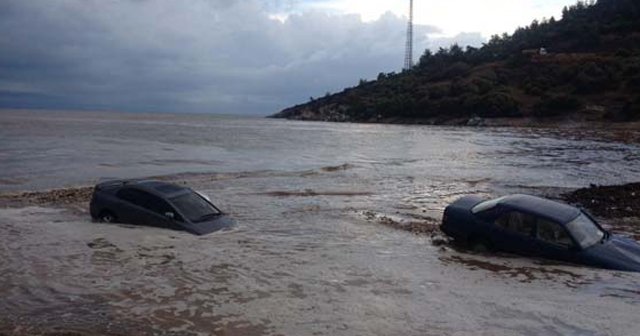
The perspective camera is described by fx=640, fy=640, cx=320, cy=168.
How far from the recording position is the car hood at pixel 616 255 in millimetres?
12547

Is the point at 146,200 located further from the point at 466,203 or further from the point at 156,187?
the point at 466,203

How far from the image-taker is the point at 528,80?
104 meters

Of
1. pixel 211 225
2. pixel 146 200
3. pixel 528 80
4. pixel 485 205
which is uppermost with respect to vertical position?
pixel 528 80

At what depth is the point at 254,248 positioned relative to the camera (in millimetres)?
14148

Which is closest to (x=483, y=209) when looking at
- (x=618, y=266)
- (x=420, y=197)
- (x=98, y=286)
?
(x=618, y=266)

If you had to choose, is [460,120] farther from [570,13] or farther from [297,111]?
[297,111]

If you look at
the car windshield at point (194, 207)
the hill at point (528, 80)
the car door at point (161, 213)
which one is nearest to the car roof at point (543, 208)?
the car windshield at point (194, 207)

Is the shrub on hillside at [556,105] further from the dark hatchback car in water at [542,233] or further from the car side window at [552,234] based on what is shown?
the car side window at [552,234]

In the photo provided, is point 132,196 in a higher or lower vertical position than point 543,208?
lower

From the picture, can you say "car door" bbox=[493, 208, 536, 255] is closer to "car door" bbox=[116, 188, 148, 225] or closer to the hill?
"car door" bbox=[116, 188, 148, 225]

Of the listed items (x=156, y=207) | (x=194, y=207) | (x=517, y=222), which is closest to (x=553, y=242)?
(x=517, y=222)

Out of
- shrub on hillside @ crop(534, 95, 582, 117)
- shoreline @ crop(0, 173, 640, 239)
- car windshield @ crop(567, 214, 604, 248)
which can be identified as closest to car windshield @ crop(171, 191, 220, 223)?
shoreline @ crop(0, 173, 640, 239)

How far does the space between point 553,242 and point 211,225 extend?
7.86m

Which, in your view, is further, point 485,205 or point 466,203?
point 466,203
